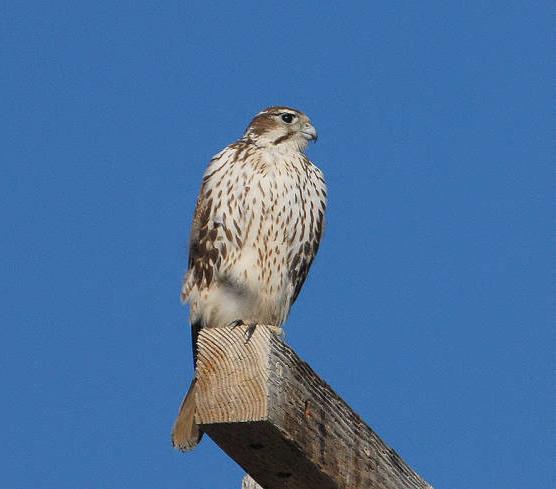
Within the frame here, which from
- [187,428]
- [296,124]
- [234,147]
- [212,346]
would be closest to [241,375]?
[212,346]

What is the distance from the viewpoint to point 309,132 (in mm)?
6023

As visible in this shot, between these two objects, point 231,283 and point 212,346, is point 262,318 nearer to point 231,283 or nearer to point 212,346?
point 231,283

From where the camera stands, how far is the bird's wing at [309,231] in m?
5.44

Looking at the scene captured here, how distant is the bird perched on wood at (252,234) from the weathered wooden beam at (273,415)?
120 inches

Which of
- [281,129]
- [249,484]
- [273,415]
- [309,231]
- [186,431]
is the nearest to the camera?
[273,415]

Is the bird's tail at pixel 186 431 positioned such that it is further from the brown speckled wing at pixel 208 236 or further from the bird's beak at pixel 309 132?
the bird's beak at pixel 309 132

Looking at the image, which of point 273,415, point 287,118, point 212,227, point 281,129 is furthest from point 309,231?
point 273,415

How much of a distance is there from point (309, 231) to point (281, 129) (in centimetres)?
76

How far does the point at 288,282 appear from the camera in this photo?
549 cm

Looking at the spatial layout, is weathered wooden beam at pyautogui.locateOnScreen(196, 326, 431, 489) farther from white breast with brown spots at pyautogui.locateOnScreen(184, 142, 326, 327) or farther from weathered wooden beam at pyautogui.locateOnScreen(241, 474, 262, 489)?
white breast with brown spots at pyautogui.locateOnScreen(184, 142, 326, 327)

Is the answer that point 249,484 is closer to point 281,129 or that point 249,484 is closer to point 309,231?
point 309,231

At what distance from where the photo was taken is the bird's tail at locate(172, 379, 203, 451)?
12.6 ft

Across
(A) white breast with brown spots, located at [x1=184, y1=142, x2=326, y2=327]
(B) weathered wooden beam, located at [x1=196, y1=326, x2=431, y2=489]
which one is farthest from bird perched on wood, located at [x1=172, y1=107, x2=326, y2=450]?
(B) weathered wooden beam, located at [x1=196, y1=326, x2=431, y2=489]

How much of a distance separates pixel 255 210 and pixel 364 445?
303 cm
